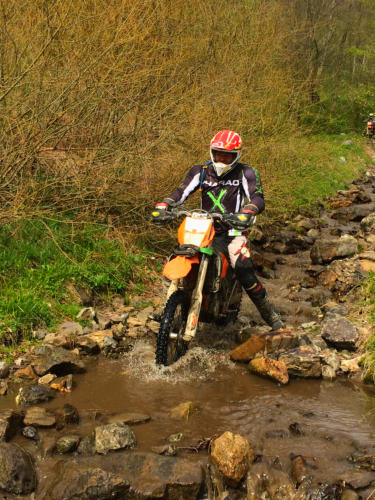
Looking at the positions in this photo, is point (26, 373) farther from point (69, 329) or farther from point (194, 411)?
point (194, 411)

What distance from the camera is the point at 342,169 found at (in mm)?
18531

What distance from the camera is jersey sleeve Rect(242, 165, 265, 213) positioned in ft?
18.2

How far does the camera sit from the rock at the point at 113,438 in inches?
148

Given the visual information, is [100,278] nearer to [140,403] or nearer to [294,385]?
[140,403]

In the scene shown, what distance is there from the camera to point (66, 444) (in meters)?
3.75

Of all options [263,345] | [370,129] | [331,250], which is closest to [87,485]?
[263,345]

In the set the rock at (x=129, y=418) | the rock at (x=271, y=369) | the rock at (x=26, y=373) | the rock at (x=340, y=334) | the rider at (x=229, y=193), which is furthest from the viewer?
the rock at (x=340, y=334)

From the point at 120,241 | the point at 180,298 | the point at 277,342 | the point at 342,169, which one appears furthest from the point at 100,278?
the point at 342,169

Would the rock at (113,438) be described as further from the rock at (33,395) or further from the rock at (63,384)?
the rock at (63,384)

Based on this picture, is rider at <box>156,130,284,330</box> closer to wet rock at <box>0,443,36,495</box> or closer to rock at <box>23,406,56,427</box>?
rock at <box>23,406,56,427</box>

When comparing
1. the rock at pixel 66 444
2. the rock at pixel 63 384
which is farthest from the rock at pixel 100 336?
the rock at pixel 66 444

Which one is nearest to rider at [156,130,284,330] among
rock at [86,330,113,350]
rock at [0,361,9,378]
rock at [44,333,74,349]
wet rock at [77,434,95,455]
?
rock at [86,330,113,350]

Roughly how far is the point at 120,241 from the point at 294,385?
3.34m

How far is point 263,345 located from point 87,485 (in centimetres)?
254
